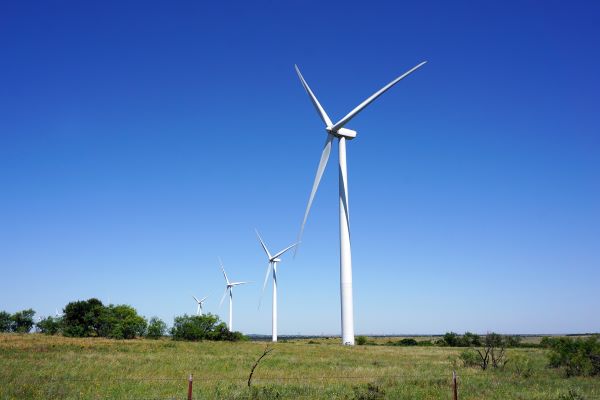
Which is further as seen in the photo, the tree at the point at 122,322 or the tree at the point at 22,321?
the tree at the point at 22,321

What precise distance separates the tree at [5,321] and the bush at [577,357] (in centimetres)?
11208

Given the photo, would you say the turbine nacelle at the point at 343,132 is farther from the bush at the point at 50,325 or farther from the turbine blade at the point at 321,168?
the bush at the point at 50,325

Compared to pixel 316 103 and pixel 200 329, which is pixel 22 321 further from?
pixel 316 103

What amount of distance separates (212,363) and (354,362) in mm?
10402

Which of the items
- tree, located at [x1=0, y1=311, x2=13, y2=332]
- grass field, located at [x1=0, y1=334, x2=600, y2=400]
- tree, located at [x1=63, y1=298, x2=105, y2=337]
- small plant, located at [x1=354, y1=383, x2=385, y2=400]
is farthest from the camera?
tree, located at [x1=0, y1=311, x2=13, y2=332]

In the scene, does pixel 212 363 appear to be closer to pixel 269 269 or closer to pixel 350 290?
pixel 350 290

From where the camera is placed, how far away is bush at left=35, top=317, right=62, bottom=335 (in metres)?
95.6

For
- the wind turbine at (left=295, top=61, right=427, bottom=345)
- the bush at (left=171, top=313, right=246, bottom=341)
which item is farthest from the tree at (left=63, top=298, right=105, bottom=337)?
the wind turbine at (left=295, top=61, right=427, bottom=345)

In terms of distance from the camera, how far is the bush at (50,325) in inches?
3765

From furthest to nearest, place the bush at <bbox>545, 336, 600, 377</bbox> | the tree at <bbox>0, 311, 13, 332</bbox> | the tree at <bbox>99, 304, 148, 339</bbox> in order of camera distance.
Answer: the tree at <bbox>0, 311, 13, 332</bbox>, the tree at <bbox>99, 304, 148, 339</bbox>, the bush at <bbox>545, 336, 600, 377</bbox>

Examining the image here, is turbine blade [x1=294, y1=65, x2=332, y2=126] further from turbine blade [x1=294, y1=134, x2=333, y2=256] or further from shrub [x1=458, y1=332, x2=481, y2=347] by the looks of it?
shrub [x1=458, y1=332, x2=481, y2=347]

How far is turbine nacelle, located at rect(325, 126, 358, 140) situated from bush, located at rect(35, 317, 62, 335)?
220ft

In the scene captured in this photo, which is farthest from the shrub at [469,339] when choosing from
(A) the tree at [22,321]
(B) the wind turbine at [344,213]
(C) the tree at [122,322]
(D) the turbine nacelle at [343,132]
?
(A) the tree at [22,321]

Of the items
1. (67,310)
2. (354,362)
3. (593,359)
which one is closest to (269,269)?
(67,310)
